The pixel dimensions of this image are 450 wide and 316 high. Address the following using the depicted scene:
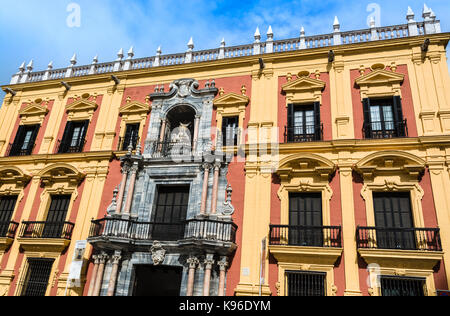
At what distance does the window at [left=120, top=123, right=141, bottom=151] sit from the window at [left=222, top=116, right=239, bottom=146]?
407 cm

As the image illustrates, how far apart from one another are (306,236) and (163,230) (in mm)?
5425

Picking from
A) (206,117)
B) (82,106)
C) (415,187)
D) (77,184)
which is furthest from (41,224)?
(415,187)

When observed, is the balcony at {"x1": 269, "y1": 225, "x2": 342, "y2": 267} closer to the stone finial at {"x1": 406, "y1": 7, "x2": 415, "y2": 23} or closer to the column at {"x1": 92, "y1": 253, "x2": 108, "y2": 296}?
the column at {"x1": 92, "y1": 253, "x2": 108, "y2": 296}

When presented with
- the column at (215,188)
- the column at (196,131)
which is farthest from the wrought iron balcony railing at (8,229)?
the column at (215,188)

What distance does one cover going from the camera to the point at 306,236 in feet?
39.2

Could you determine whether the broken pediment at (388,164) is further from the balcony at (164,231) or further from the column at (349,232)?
the balcony at (164,231)

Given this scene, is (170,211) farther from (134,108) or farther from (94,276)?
(134,108)

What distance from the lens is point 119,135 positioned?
16062mm

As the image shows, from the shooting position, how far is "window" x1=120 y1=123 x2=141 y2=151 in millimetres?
15656

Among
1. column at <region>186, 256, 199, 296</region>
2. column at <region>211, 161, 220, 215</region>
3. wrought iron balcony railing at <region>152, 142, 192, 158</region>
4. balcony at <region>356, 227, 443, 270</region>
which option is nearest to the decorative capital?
column at <region>186, 256, 199, 296</region>

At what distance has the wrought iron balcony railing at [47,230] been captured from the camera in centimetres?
1431

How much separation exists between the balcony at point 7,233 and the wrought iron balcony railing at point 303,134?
1234 centimetres
